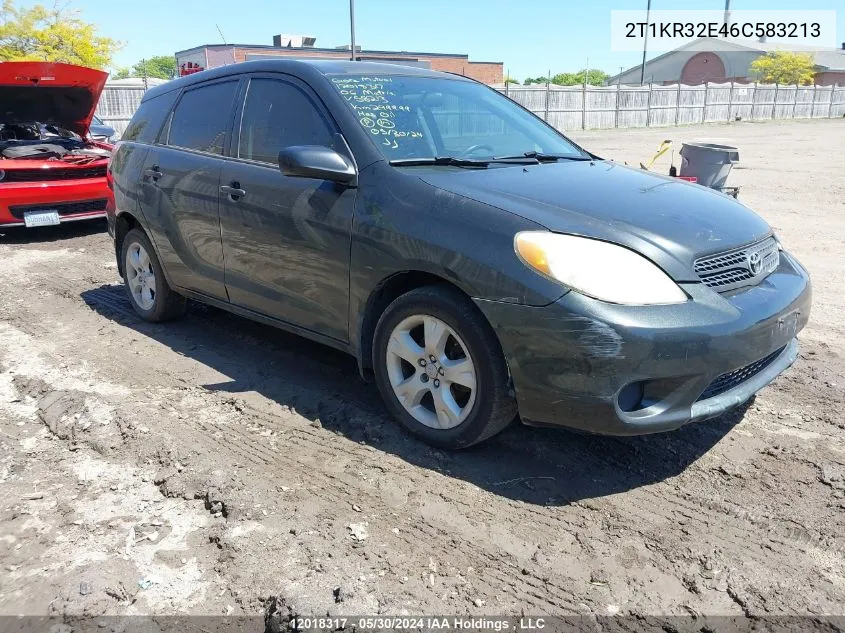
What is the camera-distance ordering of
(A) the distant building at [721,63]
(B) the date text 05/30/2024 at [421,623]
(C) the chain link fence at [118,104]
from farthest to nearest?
(A) the distant building at [721,63], (C) the chain link fence at [118,104], (B) the date text 05/30/2024 at [421,623]

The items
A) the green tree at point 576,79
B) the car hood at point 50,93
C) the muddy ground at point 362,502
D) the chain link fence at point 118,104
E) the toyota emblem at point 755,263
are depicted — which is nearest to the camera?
the muddy ground at point 362,502

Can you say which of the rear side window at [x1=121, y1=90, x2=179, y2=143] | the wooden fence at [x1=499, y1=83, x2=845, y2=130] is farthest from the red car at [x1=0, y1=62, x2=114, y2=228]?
the wooden fence at [x1=499, y1=83, x2=845, y2=130]

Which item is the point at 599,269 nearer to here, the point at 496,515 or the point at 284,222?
the point at 496,515

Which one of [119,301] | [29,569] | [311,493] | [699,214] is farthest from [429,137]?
[119,301]

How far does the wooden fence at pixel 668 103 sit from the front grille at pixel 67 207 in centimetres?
2123

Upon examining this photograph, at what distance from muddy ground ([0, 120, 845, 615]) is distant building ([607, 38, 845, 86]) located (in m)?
→ 71.7

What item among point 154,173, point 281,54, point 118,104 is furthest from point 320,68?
point 281,54

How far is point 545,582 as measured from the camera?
2506mm

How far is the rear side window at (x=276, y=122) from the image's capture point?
3.79 m

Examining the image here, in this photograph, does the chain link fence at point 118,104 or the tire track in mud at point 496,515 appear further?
the chain link fence at point 118,104

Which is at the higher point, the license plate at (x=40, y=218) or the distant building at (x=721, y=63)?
the distant building at (x=721, y=63)

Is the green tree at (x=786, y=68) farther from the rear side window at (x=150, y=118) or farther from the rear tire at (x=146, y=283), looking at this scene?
the rear tire at (x=146, y=283)

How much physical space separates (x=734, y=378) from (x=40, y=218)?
8174 millimetres

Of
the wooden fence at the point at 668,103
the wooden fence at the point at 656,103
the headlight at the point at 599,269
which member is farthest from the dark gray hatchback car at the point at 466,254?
the wooden fence at the point at 668,103
